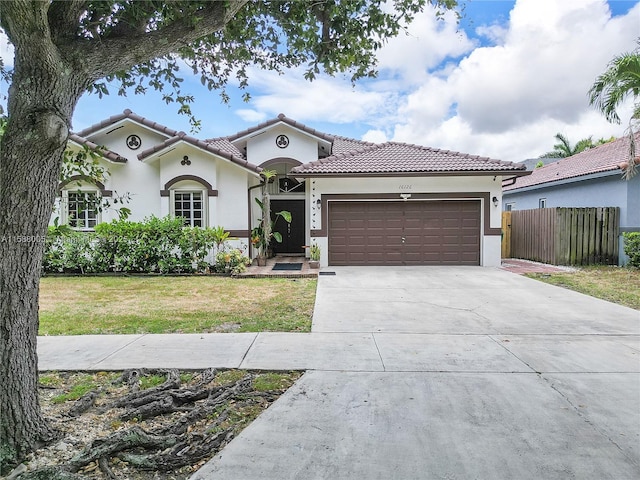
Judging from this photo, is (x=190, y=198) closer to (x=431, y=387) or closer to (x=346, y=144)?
(x=346, y=144)

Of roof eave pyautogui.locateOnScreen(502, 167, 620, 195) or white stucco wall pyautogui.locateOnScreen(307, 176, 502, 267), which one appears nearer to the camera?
white stucco wall pyautogui.locateOnScreen(307, 176, 502, 267)

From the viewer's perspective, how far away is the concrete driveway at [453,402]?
9.64 feet

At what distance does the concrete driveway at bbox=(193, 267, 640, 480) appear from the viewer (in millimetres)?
2939

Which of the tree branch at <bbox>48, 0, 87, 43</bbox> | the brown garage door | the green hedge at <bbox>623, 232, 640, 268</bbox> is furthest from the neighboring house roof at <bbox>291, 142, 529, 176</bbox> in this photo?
the tree branch at <bbox>48, 0, 87, 43</bbox>

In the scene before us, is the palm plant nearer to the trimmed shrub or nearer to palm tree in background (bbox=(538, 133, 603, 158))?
palm tree in background (bbox=(538, 133, 603, 158))

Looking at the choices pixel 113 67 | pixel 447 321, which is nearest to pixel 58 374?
pixel 113 67

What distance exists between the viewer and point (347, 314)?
24.7ft

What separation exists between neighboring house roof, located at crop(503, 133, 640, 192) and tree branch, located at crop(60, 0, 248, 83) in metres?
14.9

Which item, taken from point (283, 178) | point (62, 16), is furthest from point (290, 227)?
point (62, 16)

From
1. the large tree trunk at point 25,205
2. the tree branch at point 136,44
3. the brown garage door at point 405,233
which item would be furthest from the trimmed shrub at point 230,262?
the large tree trunk at point 25,205

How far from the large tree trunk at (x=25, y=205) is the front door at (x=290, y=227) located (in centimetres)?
1437

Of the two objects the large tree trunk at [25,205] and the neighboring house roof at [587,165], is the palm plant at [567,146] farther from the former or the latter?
the large tree trunk at [25,205]

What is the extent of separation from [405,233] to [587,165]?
9173 millimetres

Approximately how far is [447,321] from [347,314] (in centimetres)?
177
